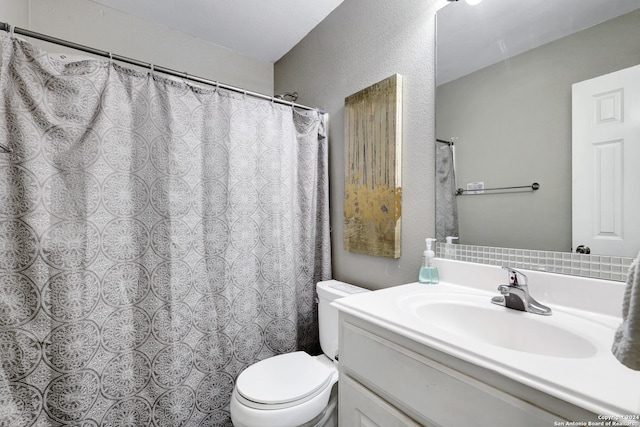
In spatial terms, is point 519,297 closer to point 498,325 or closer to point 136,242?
point 498,325

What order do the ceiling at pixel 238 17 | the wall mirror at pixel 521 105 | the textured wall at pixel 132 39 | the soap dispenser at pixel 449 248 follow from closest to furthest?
the wall mirror at pixel 521 105
the soap dispenser at pixel 449 248
the textured wall at pixel 132 39
the ceiling at pixel 238 17

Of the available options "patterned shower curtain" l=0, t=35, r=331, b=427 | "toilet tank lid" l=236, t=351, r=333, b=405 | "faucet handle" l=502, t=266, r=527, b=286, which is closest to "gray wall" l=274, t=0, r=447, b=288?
"patterned shower curtain" l=0, t=35, r=331, b=427

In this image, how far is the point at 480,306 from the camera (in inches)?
35.8

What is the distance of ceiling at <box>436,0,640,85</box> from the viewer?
86 centimetres

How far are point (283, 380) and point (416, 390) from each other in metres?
0.68

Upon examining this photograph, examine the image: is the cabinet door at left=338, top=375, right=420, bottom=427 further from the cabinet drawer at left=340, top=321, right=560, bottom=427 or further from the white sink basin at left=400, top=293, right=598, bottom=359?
the white sink basin at left=400, top=293, right=598, bottom=359

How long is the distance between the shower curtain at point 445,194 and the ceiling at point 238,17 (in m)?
1.24

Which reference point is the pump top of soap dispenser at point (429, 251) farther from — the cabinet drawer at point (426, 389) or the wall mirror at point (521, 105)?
the cabinet drawer at point (426, 389)

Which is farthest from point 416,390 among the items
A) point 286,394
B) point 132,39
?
point 132,39

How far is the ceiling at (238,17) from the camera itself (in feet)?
5.67

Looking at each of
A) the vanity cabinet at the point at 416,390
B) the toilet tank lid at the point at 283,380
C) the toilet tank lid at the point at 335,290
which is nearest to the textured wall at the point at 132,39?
the toilet tank lid at the point at 335,290

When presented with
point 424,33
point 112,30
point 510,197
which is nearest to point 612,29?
point 510,197

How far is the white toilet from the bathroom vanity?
191 mm

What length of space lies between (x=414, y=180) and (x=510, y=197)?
0.40 metres
